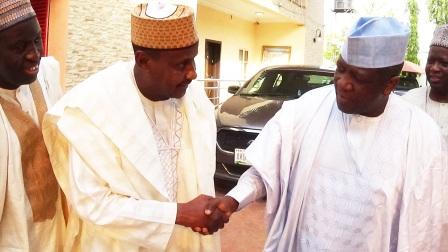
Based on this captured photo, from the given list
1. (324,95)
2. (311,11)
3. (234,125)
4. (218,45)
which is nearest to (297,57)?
(311,11)

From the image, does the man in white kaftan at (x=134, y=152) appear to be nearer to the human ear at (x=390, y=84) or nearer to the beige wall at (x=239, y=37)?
the human ear at (x=390, y=84)

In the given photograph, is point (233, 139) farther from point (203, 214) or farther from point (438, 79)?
point (203, 214)

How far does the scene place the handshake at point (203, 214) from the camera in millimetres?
1842

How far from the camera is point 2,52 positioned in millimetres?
1841

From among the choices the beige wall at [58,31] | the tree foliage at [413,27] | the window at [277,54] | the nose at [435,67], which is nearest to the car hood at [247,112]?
the beige wall at [58,31]

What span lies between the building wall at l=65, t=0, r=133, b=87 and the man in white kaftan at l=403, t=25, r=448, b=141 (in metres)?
5.32

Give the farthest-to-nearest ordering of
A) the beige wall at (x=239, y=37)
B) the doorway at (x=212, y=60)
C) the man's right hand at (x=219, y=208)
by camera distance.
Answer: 1. the doorway at (x=212, y=60)
2. the beige wall at (x=239, y=37)
3. the man's right hand at (x=219, y=208)

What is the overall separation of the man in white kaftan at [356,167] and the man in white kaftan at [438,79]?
1281 millimetres

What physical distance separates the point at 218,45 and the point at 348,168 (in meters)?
13.9

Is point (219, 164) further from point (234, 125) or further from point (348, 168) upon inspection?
point (348, 168)

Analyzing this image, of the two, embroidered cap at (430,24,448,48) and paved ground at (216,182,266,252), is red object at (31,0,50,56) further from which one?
embroidered cap at (430,24,448,48)

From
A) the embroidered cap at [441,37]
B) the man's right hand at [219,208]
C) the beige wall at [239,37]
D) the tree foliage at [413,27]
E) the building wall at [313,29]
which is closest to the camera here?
the man's right hand at [219,208]

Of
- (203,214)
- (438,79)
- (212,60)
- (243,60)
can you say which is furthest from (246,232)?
(243,60)

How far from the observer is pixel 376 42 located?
1805mm
